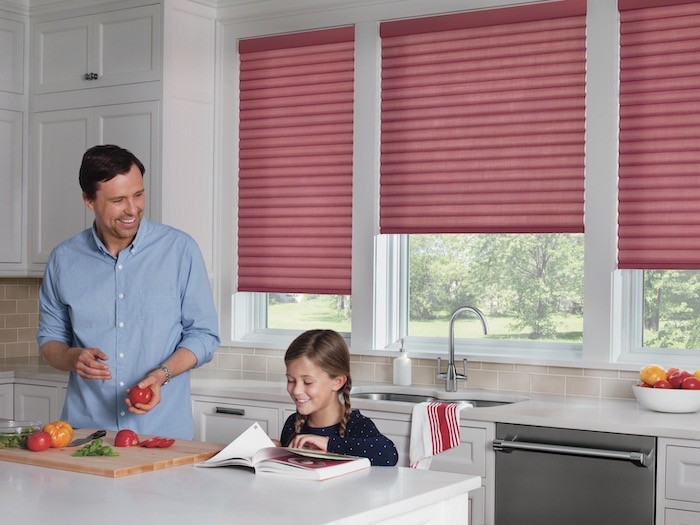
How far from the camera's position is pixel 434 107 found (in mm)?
4457

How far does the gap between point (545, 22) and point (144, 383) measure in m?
2.35

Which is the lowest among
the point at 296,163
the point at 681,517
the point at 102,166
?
the point at 681,517

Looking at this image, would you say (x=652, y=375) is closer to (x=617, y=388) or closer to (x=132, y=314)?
(x=617, y=388)

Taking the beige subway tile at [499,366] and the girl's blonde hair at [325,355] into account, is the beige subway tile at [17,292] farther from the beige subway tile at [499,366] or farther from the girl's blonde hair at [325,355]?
the girl's blonde hair at [325,355]

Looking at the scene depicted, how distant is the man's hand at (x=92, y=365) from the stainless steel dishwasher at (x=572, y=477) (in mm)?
1453

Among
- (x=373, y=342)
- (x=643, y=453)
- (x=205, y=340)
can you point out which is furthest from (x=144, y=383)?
(x=373, y=342)

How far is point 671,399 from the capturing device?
361cm

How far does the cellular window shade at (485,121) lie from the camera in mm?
4152

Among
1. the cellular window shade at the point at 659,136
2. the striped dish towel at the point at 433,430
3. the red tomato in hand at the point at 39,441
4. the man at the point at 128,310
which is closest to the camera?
the red tomato in hand at the point at 39,441

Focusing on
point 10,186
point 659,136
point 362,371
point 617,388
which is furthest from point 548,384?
point 10,186

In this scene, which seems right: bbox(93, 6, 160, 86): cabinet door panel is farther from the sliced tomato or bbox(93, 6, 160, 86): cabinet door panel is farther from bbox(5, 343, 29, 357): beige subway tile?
the sliced tomato

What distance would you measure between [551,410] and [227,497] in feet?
5.97

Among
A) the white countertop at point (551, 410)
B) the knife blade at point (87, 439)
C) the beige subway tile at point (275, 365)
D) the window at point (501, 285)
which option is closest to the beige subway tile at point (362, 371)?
the white countertop at point (551, 410)

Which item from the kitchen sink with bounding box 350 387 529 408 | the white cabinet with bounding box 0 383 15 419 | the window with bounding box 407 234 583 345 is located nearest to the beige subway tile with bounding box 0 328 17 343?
the white cabinet with bounding box 0 383 15 419
